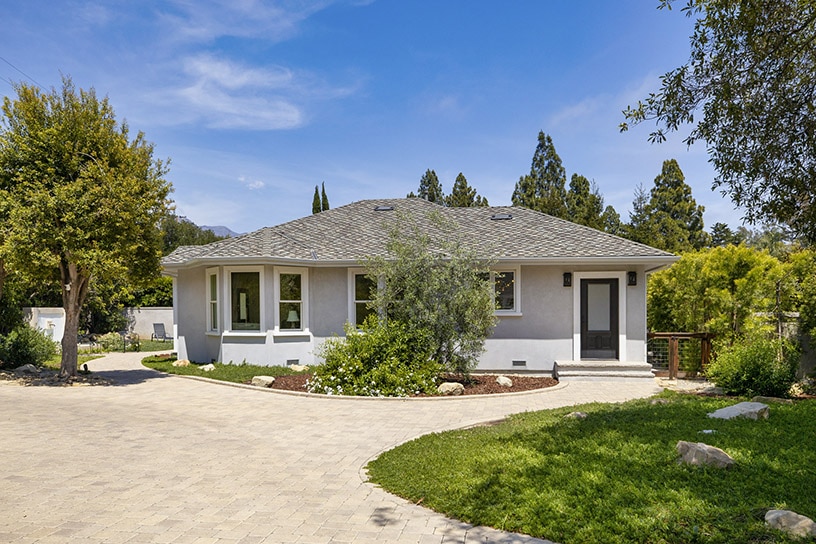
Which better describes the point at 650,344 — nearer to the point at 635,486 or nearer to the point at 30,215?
the point at 635,486

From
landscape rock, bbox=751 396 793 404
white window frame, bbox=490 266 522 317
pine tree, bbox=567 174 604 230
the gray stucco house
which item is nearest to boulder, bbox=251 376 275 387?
the gray stucco house

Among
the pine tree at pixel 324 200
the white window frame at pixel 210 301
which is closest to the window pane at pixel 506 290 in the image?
the white window frame at pixel 210 301

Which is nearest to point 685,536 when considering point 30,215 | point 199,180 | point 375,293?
point 375,293

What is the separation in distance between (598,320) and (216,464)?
11214mm

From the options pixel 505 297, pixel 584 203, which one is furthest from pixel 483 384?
pixel 584 203

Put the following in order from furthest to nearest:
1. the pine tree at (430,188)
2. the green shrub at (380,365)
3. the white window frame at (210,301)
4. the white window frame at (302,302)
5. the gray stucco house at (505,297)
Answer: the pine tree at (430,188) < the white window frame at (210,301) < the white window frame at (302,302) < the gray stucco house at (505,297) < the green shrub at (380,365)

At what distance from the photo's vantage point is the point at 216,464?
19.9 ft

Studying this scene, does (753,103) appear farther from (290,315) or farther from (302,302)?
(290,315)

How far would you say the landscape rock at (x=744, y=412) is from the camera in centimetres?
740

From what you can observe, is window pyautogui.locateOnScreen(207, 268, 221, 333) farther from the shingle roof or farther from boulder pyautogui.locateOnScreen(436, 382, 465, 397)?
boulder pyautogui.locateOnScreen(436, 382, 465, 397)

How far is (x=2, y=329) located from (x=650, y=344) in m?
19.9

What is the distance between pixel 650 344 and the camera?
13.9 m

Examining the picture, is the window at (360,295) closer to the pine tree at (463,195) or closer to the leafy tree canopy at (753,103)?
the leafy tree canopy at (753,103)

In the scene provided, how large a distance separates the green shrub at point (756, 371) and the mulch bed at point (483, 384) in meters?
3.61
